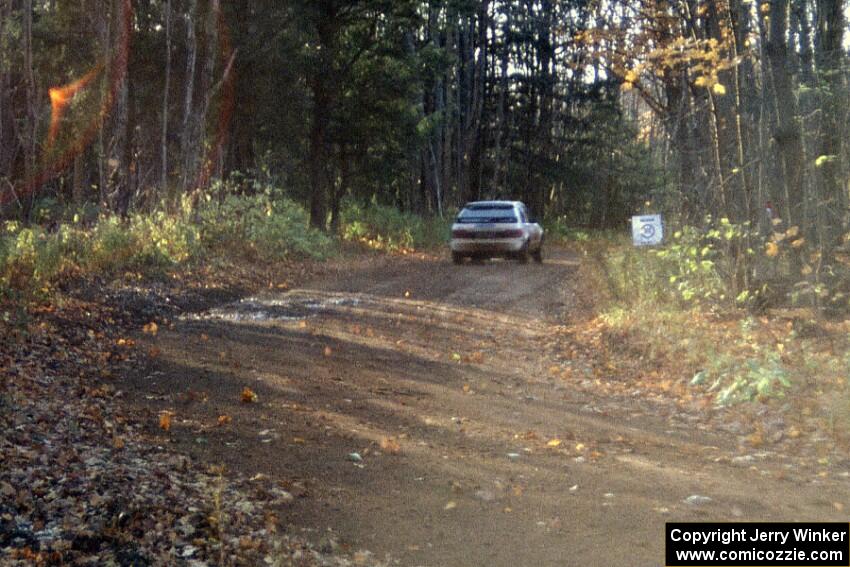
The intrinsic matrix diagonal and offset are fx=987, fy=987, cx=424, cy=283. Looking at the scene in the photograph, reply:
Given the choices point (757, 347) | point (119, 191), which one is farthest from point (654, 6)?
point (119, 191)

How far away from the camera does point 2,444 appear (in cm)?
734

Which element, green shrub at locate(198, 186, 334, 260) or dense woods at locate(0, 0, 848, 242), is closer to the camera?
dense woods at locate(0, 0, 848, 242)

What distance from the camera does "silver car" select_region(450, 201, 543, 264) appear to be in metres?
27.0

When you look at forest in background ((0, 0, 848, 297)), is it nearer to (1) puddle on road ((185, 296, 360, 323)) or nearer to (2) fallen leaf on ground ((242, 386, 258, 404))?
(1) puddle on road ((185, 296, 360, 323))

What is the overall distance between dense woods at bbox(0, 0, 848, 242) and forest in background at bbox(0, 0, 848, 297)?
9 cm

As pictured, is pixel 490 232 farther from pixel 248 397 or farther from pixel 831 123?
pixel 248 397

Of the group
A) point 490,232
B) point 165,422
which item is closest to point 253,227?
point 490,232

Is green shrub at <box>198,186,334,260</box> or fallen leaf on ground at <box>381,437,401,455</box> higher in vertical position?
green shrub at <box>198,186,334,260</box>

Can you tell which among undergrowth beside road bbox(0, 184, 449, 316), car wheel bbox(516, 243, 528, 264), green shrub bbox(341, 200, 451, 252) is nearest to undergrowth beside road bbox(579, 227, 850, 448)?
undergrowth beside road bbox(0, 184, 449, 316)

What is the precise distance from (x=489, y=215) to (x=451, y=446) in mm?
19461

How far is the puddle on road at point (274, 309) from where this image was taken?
14867mm

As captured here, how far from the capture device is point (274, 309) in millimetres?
15992

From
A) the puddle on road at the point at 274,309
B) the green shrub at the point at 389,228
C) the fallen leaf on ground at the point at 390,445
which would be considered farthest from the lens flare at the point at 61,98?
the fallen leaf on ground at the point at 390,445

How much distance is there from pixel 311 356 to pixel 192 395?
2553 mm
